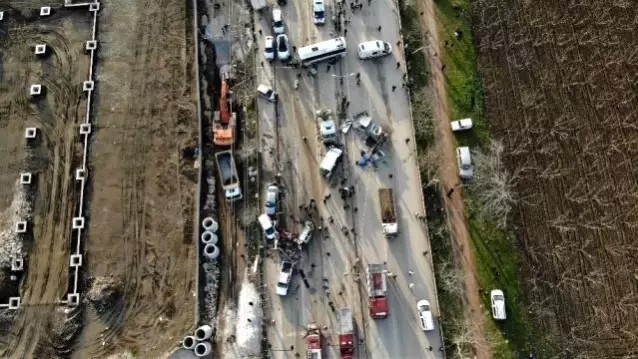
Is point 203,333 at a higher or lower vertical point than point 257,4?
lower

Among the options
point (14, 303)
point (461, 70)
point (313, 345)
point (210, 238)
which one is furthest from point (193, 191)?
point (461, 70)

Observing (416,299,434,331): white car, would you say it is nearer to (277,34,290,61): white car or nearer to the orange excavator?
the orange excavator

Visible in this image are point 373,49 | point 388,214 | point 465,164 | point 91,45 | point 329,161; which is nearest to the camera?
point 388,214

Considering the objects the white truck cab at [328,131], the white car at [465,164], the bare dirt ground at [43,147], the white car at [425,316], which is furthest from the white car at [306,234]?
the bare dirt ground at [43,147]

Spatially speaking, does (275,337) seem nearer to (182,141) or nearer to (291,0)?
(182,141)

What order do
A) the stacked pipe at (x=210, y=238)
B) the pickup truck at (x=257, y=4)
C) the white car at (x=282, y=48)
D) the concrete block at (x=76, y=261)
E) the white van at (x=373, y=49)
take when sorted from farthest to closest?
the pickup truck at (x=257, y=4) → the white car at (x=282, y=48) → the white van at (x=373, y=49) → the stacked pipe at (x=210, y=238) → the concrete block at (x=76, y=261)

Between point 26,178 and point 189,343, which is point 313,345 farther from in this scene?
point 26,178

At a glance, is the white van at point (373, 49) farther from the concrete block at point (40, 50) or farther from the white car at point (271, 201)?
the concrete block at point (40, 50)

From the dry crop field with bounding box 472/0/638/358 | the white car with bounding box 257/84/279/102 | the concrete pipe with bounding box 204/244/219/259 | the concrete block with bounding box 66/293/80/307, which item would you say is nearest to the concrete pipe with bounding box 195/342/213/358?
the concrete pipe with bounding box 204/244/219/259
